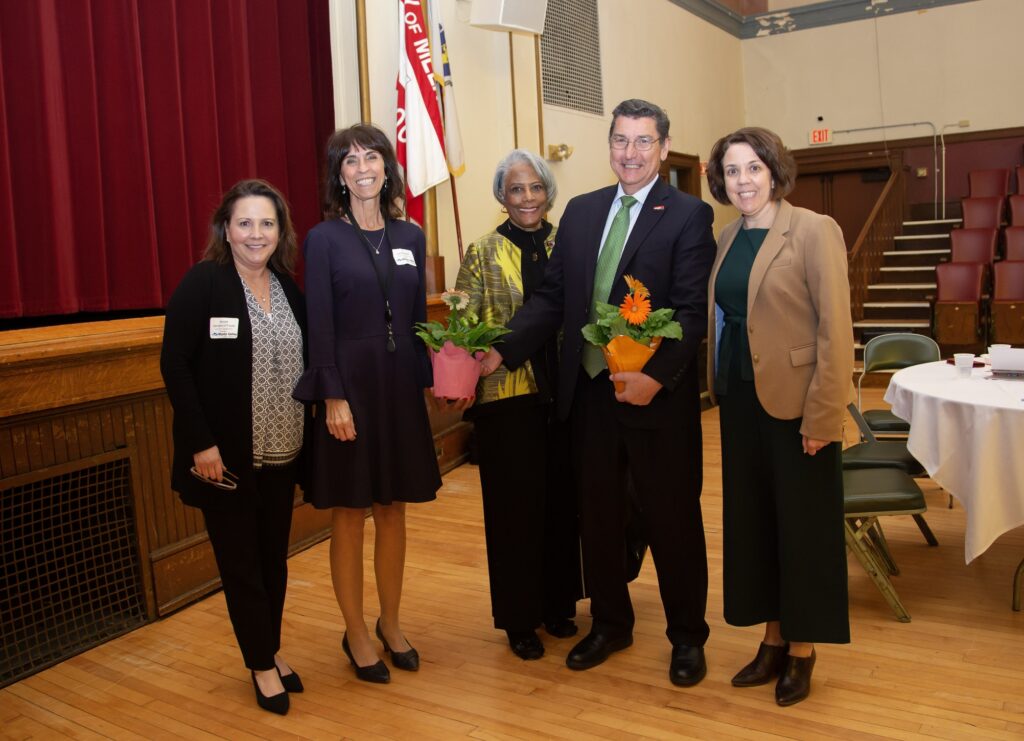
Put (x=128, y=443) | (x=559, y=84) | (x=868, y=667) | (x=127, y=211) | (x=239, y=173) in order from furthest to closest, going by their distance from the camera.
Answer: (x=559, y=84) < (x=239, y=173) < (x=127, y=211) < (x=128, y=443) < (x=868, y=667)

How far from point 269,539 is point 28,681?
1.06 m

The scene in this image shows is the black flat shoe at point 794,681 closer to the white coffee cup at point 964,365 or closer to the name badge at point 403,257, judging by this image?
the name badge at point 403,257

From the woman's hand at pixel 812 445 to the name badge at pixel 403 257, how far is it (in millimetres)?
1231

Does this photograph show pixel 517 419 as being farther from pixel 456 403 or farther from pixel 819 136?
pixel 819 136

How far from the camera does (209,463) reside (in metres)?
2.49

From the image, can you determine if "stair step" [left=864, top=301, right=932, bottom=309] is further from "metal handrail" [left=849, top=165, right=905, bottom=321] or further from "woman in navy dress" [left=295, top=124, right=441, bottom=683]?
"woman in navy dress" [left=295, top=124, right=441, bottom=683]

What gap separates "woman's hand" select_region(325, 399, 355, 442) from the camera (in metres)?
2.62

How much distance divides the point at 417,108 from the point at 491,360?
3199 mm

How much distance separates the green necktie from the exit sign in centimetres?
1012

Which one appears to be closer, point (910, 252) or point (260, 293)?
point (260, 293)

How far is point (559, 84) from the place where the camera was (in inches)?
311

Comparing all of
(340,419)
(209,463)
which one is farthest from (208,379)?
(340,419)

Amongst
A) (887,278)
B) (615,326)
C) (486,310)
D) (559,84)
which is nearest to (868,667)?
(615,326)

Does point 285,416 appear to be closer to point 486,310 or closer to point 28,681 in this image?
point 486,310
